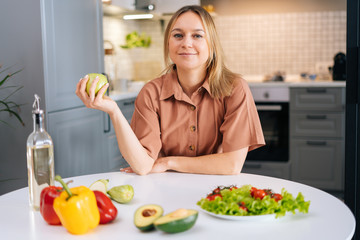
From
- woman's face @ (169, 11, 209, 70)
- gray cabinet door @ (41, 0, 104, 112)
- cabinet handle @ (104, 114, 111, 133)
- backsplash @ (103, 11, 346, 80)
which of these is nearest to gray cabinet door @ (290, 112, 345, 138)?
backsplash @ (103, 11, 346, 80)

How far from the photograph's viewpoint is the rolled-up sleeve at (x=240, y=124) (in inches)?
69.9

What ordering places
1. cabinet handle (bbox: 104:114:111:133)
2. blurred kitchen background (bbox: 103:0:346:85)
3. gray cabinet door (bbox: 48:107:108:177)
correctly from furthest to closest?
blurred kitchen background (bbox: 103:0:346:85) < cabinet handle (bbox: 104:114:111:133) < gray cabinet door (bbox: 48:107:108:177)

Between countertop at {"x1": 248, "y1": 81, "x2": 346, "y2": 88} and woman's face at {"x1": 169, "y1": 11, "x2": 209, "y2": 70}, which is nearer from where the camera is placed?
woman's face at {"x1": 169, "y1": 11, "x2": 209, "y2": 70}

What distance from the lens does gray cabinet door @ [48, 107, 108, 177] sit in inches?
111

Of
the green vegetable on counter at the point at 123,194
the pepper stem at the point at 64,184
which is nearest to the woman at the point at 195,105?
the green vegetable on counter at the point at 123,194

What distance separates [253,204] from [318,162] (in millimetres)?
3378

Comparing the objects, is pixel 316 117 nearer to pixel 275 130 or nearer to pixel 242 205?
pixel 275 130

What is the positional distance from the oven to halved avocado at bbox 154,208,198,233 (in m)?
3.42

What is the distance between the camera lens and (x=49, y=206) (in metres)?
1.10

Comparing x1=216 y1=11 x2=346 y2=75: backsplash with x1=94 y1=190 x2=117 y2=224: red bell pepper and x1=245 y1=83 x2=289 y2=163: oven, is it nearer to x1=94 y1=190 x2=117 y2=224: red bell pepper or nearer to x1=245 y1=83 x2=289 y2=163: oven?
x1=245 y1=83 x2=289 y2=163: oven

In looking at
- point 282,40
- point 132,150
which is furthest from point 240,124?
point 282,40

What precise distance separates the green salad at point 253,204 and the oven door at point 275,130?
328cm

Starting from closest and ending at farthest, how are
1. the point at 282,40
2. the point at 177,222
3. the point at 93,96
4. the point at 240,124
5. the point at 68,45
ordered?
the point at 177,222
the point at 93,96
the point at 240,124
the point at 68,45
the point at 282,40

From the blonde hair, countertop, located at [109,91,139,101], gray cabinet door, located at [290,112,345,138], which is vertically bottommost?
gray cabinet door, located at [290,112,345,138]
